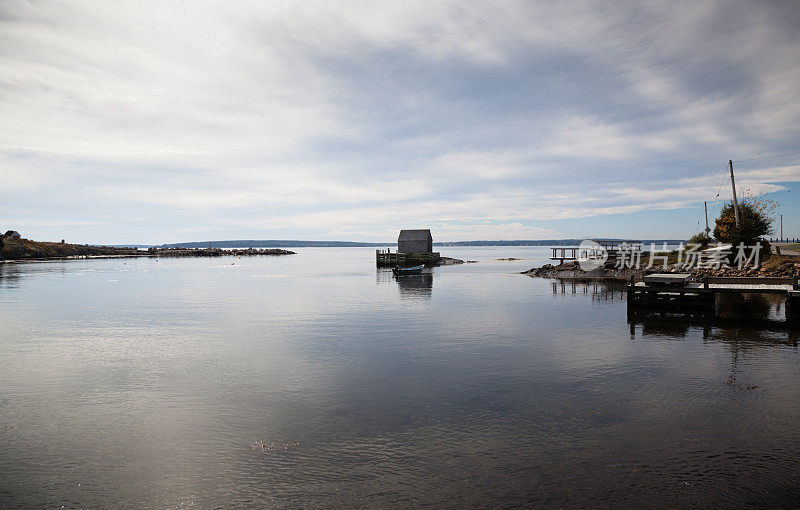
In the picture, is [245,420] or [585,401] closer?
[245,420]

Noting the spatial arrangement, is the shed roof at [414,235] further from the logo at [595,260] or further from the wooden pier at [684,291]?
the wooden pier at [684,291]

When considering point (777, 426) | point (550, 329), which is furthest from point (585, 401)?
point (550, 329)

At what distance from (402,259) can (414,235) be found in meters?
16.9

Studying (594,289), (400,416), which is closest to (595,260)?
(594,289)

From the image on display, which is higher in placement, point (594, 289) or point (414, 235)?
point (414, 235)

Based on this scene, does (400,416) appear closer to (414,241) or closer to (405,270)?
(405,270)

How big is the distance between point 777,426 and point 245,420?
14.0m

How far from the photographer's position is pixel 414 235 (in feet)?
357

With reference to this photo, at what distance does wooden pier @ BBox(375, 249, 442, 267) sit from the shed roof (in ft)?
14.0

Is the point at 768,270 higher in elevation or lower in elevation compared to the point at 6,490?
higher

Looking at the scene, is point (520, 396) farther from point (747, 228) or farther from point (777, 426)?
point (747, 228)

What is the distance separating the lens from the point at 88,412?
13.3 m

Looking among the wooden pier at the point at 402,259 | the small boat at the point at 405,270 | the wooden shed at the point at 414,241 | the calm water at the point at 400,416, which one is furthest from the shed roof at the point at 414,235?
the calm water at the point at 400,416

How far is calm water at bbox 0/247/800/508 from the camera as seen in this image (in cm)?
896
